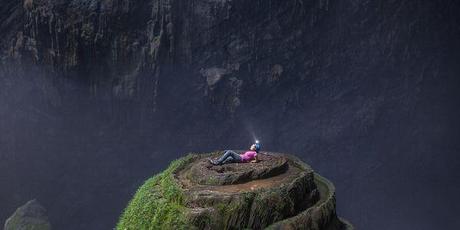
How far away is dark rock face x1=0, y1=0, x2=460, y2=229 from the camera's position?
96.4ft

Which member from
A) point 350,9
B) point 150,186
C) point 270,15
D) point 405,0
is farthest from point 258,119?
point 150,186

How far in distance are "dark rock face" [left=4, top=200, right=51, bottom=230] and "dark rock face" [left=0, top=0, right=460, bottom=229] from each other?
14.8 ft

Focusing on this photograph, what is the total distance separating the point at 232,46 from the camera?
1218 inches

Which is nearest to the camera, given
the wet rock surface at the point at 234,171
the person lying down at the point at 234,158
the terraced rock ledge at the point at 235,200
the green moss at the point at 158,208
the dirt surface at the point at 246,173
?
the terraced rock ledge at the point at 235,200

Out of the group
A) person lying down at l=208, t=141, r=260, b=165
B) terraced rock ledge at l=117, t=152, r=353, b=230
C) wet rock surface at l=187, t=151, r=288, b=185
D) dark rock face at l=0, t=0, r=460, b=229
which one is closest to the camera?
terraced rock ledge at l=117, t=152, r=353, b=230

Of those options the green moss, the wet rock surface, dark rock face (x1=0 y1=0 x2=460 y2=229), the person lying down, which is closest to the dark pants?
the person lying down

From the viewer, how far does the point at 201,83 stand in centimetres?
3177

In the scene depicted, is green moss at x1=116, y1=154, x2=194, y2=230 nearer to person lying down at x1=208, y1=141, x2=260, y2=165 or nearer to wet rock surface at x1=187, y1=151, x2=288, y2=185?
wet rock surface at x1=187, y1=151, x2=288, y2=185

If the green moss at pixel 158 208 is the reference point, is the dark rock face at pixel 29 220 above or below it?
below

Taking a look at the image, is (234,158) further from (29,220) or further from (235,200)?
(29,220)

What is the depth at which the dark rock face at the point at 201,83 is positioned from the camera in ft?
96.4

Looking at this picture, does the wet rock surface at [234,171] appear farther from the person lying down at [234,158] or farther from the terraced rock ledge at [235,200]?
the person lying down at [234,158]

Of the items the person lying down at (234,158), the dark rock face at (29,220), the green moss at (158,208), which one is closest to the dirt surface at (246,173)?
the person lying down at (234,158)

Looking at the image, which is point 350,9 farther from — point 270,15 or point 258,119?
point 258,119
